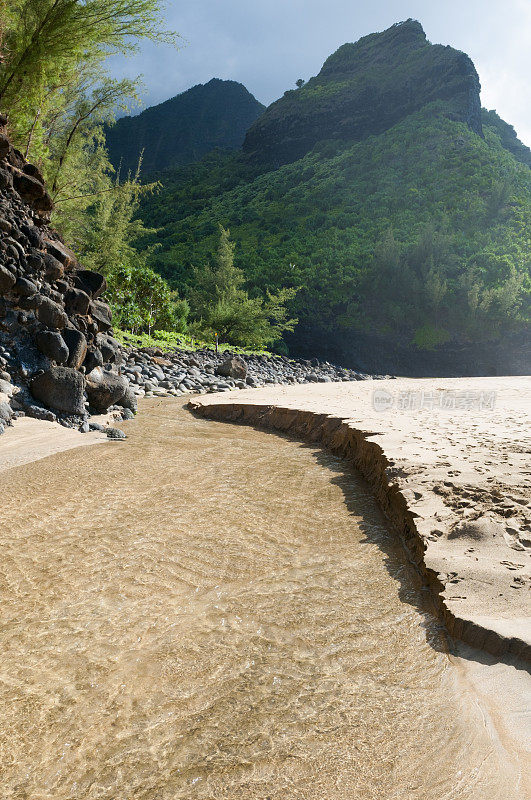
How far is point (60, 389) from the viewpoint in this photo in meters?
5.29

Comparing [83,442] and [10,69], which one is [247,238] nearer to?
[10,69]

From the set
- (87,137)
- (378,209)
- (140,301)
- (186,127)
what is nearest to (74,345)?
(87,137)

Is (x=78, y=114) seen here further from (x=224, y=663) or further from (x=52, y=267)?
(x=224, y=663)

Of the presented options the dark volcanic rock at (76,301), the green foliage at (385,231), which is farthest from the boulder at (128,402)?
the green foliage at (385,231)

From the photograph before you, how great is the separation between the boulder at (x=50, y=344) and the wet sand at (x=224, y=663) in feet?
8.98

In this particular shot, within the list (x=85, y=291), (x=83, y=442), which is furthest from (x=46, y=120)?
(x=83, y=442)

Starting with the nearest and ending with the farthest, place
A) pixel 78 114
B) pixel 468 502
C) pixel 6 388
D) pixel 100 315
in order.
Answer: pixel 468 502
pixel 6 388
pixel 100 315
pixel 78 114

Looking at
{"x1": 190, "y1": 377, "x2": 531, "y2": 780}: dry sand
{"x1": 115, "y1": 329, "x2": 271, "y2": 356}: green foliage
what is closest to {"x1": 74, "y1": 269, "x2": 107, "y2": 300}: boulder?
{"x1": 190, "y1": 377, "x2": 531, "y2": 780}: dry sand

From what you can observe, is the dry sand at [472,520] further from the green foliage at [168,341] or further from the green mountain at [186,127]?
the green mountain at [186,127]

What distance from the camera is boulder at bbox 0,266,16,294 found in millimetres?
5149

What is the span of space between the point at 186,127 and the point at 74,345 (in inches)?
4520

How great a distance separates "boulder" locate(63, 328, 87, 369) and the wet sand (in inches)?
114

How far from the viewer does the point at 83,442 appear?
4.88 metres

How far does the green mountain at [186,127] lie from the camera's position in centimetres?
9431
